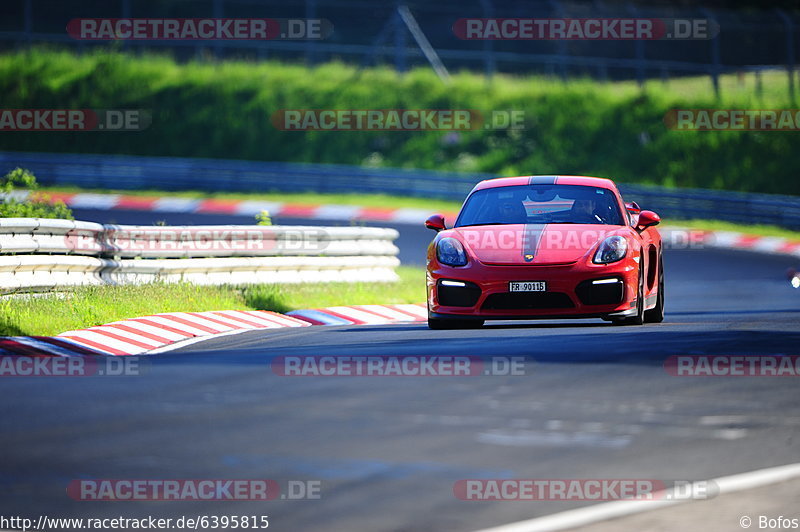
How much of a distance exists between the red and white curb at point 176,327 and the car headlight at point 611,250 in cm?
349

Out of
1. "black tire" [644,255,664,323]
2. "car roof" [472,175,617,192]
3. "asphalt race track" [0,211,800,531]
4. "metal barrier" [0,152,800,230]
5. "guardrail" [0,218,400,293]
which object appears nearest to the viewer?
"asphalt race track" [0,211,800,531]

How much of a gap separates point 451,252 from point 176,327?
2.65m

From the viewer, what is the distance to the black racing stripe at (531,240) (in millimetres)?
12156

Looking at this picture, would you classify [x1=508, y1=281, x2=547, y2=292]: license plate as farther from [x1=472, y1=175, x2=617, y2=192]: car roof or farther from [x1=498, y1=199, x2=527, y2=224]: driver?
[x1=472, y1=175, x2=617, y2=192]: car roof

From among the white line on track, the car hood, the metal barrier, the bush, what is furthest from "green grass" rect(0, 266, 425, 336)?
the metal barrier

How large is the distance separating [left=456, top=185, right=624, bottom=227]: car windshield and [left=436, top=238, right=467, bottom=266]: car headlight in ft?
2.14

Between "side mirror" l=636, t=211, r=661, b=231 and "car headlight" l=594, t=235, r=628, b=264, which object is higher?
"side mirror" l=636, t=211, r=661, b=231

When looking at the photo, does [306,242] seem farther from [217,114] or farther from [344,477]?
[217,114]

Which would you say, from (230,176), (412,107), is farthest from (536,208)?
(412,107)

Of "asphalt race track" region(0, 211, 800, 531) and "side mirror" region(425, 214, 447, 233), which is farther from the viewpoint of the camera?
"side mirror" region(425, 214, 447, 233)

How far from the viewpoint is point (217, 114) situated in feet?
147

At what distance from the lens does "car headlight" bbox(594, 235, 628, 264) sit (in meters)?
12.2

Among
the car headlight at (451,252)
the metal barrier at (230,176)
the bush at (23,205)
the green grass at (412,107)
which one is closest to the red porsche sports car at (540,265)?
the car headlight at (451,252)

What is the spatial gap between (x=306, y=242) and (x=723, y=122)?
25738 mm
